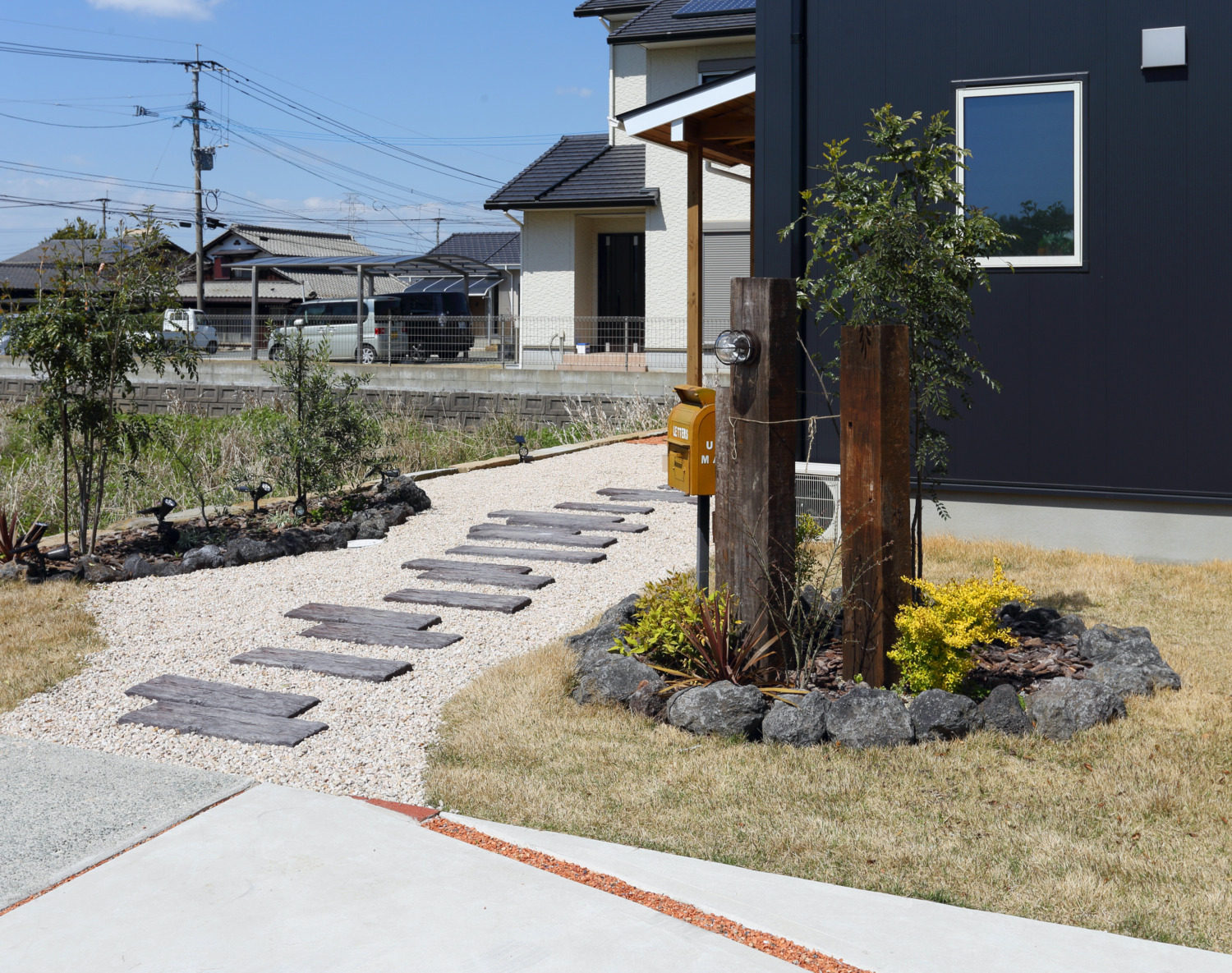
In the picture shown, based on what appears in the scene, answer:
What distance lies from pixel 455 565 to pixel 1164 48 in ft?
19.9

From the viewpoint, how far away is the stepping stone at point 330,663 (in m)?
5.86

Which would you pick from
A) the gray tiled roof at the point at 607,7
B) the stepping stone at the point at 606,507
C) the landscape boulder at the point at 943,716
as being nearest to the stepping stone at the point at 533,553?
the stepping stone at the point at 606,507

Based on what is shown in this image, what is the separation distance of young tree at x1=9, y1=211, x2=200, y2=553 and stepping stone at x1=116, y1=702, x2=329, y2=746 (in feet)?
11.0

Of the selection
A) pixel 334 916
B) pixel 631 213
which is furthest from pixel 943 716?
pixel 631 213

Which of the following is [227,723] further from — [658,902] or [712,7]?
[712,7]

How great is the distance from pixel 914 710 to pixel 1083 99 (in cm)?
530

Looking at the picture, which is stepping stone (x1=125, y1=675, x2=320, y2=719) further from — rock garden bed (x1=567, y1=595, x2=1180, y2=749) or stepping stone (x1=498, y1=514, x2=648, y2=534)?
stepping stone (x1=498, y1=514, x2=648, y2=534)

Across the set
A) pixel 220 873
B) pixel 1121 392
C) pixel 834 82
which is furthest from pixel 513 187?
→ pixel 220 873

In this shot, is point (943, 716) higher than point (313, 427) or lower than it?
lower

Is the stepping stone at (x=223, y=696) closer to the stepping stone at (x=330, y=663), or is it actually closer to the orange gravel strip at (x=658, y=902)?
the stepping stone at (x=330, y=663)

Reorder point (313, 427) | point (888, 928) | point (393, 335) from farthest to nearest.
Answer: point (393, 335) → point (313, 427) → point (888, 928)

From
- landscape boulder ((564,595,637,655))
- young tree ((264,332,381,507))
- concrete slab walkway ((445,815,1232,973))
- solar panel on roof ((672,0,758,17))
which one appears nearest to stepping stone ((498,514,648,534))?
young tree ((264,332,381,507))

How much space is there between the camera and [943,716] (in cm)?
486

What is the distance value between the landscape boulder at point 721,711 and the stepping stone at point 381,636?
1.83 meters
